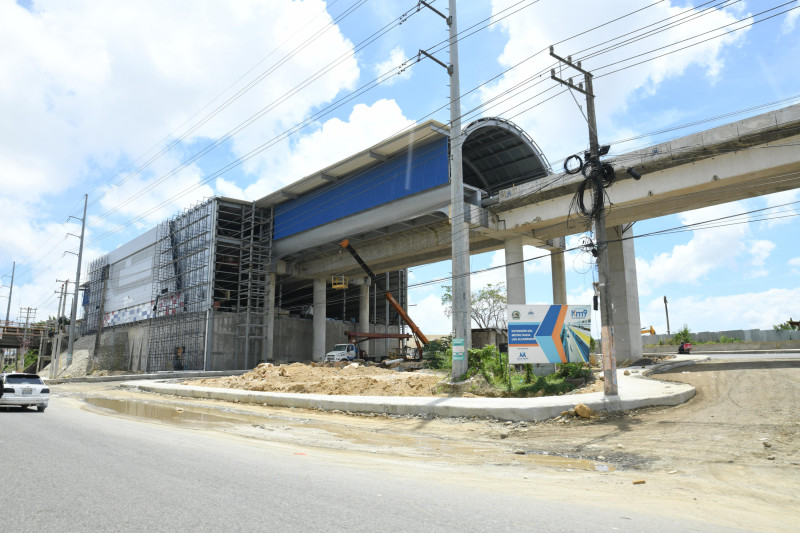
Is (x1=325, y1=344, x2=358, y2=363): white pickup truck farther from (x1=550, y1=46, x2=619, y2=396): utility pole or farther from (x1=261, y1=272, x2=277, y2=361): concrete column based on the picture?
(x1=550, y1=46, x2=619, y2=396): utility pole

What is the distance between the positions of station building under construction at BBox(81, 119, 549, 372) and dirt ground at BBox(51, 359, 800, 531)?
62.7 feet

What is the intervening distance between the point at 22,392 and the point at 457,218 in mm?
17229

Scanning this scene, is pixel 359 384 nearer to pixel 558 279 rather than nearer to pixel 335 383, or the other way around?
pixel 335 383

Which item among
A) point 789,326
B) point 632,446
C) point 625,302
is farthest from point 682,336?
point 632,446

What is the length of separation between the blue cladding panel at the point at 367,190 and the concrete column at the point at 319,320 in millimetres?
7347

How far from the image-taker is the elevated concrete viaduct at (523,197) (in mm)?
23891

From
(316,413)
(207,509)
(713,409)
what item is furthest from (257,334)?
(207,509)

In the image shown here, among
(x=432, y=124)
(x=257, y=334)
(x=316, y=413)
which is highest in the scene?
(x=432, y=124)

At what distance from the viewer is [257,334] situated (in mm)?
51531

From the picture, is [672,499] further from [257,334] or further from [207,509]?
[257,334]

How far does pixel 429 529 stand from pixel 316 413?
1483 centimetres

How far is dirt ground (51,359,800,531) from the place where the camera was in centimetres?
643

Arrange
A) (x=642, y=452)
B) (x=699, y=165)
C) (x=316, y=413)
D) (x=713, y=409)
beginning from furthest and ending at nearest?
(x=699, y=165) → (x=316, y=413) → (x=713, y=409) → (x=642, y=452)

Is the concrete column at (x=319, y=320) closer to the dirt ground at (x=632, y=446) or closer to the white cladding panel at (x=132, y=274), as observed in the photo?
the white cladding panel at (x=132, y=274)
